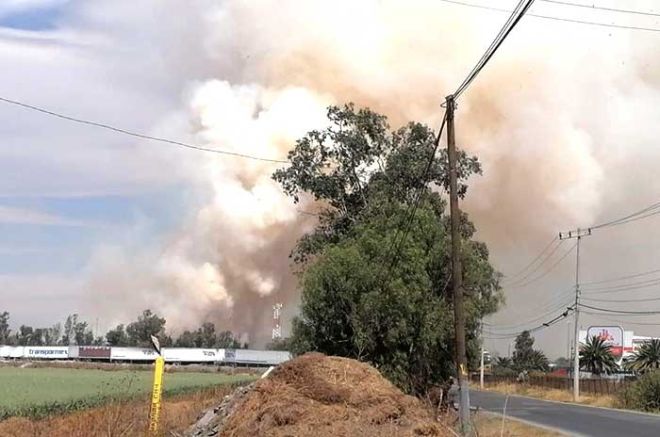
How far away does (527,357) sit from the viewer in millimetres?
152625

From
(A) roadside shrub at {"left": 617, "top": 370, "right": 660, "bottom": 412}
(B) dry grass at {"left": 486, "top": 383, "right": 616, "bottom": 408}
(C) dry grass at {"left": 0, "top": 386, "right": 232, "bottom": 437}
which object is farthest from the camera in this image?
(B) dry grass at {"left": 486, "top": 383, "right": 616, "bottom": 408}

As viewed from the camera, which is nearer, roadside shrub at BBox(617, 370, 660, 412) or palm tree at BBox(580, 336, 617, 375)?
roadside shrub at BBox(617, 370, 660, 412)

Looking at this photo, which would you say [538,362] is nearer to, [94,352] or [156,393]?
[94,352]

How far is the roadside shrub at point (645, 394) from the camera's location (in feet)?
159

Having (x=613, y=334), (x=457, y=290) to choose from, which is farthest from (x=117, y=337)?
(x=457, y=290)

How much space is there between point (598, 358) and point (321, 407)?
87.7 metres

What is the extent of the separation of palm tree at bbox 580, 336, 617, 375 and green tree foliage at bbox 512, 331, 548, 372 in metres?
41.6

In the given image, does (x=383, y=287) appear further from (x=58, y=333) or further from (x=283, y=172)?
(x=58, y=333)

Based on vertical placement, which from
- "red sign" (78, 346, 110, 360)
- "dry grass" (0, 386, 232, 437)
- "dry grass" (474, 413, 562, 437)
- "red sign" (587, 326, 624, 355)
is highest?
"red sign" (587, 326, 624, 355)

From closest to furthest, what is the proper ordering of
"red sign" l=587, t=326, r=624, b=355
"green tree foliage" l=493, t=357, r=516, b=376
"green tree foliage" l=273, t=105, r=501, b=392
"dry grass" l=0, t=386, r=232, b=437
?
"dry grass" l=0, t=386, r=232, b=437, "green tree foliage" l=273, t=105, r=501, b=392, "red sign" l=587, t=326, r=624, b=355, "green tree foliage" l=493, t=357, r=516, b=376

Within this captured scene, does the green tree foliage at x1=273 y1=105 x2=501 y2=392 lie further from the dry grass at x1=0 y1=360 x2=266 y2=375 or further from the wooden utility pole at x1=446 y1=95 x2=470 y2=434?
the dry grass at x1=0 y1=360 x2=266 y2=375

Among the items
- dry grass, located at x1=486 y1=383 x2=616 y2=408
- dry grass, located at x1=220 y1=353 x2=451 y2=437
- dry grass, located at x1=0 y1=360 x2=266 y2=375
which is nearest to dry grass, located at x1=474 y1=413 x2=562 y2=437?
dry grass, located at x1=220 y1=353 x2=451 y2=437

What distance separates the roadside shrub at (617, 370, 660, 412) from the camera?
4834cm

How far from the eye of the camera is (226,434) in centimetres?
1482
